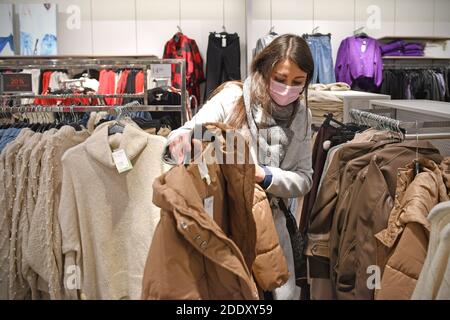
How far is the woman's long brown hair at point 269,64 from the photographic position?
1.25m

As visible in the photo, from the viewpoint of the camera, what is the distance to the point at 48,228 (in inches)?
49.3

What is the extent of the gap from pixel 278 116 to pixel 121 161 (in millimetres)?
495

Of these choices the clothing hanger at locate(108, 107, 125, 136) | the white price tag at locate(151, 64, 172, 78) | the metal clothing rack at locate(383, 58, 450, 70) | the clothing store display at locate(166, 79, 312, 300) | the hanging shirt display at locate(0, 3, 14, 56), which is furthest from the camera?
the metal clothing rack at locate(383, 58, 450, 70)

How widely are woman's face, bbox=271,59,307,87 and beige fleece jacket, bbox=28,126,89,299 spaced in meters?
0.70

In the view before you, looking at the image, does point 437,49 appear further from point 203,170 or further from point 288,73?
point 203,170

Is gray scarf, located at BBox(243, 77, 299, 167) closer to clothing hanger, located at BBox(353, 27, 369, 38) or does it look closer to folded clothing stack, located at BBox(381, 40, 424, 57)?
clothing hanger, located at BBox(353, 27, 369, 38)

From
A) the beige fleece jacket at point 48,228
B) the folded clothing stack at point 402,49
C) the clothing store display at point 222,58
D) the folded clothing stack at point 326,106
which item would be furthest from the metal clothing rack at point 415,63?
the beige fleece jacket at point 48,228

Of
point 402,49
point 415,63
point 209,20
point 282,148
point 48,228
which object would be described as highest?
point 209,20

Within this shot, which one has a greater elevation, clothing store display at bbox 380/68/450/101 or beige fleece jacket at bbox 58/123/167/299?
clothing store display at bbox 380/68/450/101

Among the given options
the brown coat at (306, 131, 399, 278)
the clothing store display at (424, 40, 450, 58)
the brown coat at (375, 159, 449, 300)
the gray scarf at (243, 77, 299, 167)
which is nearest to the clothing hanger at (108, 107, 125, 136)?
the gray scarf at (243, 77, 299, 167)

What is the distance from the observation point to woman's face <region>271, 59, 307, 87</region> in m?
1.26

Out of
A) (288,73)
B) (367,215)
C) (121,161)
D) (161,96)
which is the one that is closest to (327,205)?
(367,215)
